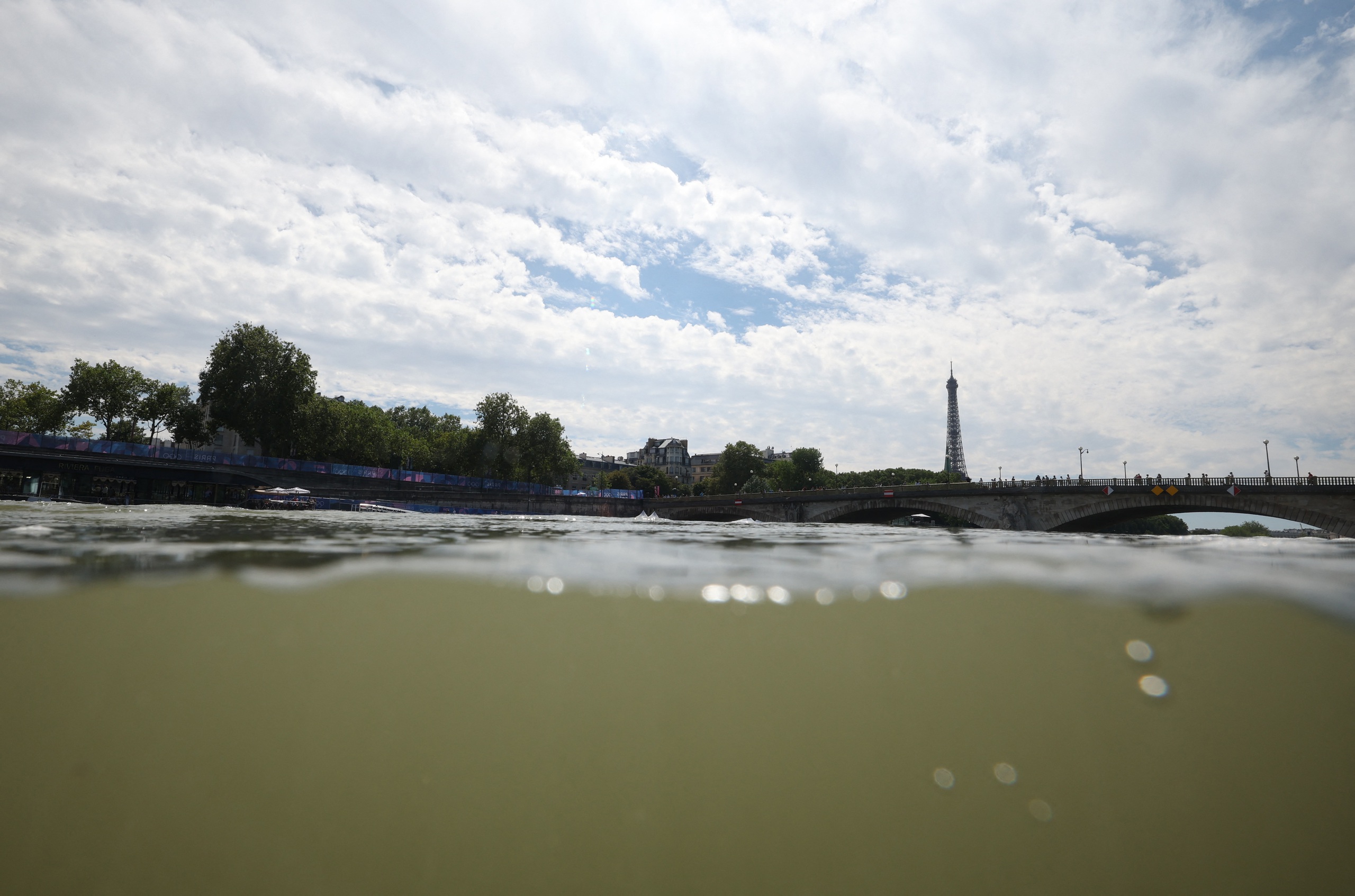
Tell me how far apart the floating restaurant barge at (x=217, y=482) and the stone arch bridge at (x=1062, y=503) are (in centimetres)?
2309

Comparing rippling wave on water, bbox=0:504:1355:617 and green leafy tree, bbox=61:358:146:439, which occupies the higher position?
Result: green leafy tree, bbox=61:358:146:439

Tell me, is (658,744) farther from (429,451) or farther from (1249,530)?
(1249,530)

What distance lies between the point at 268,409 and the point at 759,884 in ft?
234

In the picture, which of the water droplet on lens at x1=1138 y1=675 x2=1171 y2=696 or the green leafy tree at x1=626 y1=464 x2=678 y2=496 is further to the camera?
the green leafy tree at x1=626 y1=464 x2=678 y2=496

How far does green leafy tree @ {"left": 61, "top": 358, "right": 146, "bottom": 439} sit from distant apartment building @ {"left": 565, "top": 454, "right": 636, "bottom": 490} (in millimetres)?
79830

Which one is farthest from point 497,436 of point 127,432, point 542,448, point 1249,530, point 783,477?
point 1249,530

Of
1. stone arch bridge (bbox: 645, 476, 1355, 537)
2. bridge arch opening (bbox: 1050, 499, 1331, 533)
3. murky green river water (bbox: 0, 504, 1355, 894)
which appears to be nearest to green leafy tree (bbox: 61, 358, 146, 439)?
stone arch bridge (bbox: 645, 476, 1355, 537)

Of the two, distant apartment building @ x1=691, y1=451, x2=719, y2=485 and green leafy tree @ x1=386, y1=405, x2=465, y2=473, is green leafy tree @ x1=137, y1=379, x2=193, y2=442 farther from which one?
distant apartment building @ x1=691, y1=451, x2=719, y2=485

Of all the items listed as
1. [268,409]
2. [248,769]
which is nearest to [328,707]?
[248,769]

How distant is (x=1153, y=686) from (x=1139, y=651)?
600 millimetres

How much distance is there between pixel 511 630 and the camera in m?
4.08

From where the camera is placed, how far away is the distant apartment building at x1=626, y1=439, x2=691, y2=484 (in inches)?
6634

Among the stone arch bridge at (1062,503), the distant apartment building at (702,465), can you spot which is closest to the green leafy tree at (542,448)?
the stone arch bridge at (1062,503)

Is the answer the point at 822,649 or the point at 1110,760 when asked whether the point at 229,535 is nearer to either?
the point at 822,649
